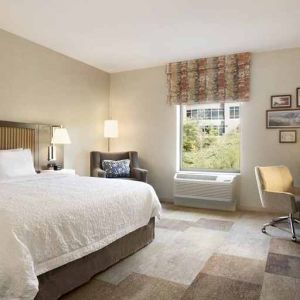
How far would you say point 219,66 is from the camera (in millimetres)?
4891

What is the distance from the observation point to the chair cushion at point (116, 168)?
496 cm

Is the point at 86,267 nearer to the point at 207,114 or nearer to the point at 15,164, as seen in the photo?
the point at 15,164

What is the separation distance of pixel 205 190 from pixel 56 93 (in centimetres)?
295

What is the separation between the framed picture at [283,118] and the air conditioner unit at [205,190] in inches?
41.1

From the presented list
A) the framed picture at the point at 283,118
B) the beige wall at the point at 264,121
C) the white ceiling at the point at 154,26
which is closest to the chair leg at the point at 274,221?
the beige wall at the point at 264,121

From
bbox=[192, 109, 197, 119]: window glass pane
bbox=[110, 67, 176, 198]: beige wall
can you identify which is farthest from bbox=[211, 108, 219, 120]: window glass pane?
bbox=[110, 67, 176, 198]: beige wall

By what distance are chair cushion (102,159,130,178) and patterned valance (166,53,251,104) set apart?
146cm

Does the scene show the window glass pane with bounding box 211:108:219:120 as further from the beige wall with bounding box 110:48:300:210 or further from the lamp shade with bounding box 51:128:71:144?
the lamp shade with bounding box 51:128:71:144

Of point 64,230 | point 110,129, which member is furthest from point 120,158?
point 64,230

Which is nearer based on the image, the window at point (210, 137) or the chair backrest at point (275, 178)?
the chair backrest at point (275, 178)

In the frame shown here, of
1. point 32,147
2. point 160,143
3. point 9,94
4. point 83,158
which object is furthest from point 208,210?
point 9,94

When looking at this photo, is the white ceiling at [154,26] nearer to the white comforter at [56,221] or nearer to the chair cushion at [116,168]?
the chair cushion at [116,168]

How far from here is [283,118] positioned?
4.50 m

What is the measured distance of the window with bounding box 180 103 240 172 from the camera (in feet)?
16.8
